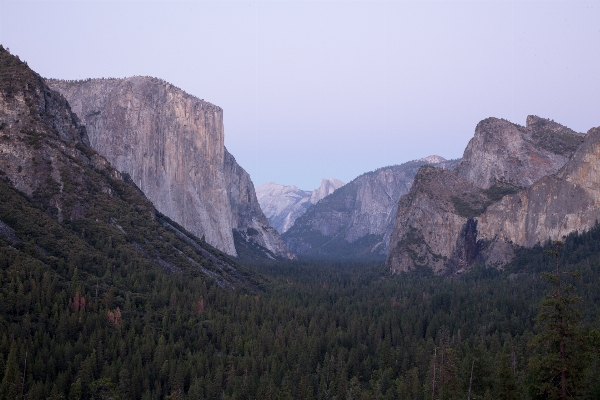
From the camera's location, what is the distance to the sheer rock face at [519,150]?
589 ft

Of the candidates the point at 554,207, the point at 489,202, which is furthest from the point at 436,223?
the point at 554,207

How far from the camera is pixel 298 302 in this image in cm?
11538

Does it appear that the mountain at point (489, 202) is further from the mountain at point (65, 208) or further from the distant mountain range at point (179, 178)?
the mountain at point (65, 208)

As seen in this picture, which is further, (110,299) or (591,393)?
(110,299)

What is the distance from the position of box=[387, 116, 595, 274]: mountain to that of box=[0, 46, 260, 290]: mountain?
2796 inches

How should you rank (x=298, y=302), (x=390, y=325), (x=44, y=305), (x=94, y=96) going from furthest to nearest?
1. (x=94, y=96)
2. (x=298, y=302)
3. (x=390, y=325)
4. (x=44, y=305)

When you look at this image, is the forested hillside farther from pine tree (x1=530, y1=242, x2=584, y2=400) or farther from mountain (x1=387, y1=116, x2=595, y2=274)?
mountain (x1=387, y1=116, x2=595, y2=274)

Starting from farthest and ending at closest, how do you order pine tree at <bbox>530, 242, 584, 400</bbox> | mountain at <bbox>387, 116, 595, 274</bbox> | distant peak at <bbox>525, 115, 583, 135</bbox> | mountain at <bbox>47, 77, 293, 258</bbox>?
distant peak at <bbox>525, 115, 583, 135</bbox>
mountain at <bbox>47, 77, 293, 258</bbox>
mountain at <bbox>387, 116, 595, 274</bbox>
pine tree at <bbox>530, 242, 584, 400</bbox>

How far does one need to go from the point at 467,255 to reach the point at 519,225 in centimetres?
1779

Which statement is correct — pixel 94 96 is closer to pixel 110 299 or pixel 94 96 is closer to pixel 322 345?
pixel 110 299

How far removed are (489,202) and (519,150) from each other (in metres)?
18.8

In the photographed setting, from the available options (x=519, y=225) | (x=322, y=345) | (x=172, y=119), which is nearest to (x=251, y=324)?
(x=322, y=345)

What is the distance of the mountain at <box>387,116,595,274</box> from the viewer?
160 metres

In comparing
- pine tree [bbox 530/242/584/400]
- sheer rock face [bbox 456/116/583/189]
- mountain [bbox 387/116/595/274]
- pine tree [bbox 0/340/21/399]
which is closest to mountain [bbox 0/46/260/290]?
pine tree [bbox 0/340/21/399]
